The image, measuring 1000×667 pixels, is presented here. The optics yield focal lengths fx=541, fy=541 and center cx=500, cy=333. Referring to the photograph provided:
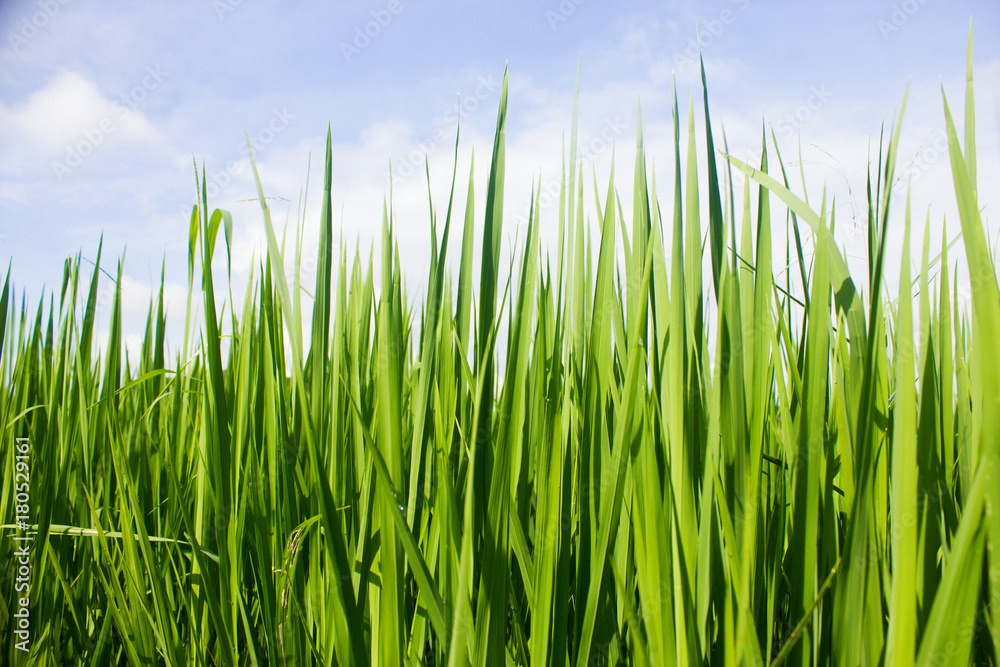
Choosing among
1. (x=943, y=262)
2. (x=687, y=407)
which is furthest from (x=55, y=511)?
(x=943, y=262)

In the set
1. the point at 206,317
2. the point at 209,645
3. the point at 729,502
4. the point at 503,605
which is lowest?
the point at 209,645

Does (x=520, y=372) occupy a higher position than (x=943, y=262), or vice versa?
(x=943, y=262)

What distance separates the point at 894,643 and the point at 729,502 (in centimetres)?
22

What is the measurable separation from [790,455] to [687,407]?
23 centimetres

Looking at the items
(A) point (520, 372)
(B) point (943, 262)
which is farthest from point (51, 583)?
(B) point (943, 262)

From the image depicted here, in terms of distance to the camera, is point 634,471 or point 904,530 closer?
point 904,530

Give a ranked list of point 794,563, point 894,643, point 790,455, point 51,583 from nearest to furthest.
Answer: point 894,643 → point 794,563 → point 790,455 → point 51,583

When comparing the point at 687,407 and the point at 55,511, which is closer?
the point at 687,407

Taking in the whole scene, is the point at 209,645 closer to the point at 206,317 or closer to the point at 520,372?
the point at 206,317

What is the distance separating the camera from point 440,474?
2.18 ft

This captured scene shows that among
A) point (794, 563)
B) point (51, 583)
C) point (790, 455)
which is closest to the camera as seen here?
point (794, 563)

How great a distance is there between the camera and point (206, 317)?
74 centimetres

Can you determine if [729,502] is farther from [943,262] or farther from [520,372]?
[943,262]

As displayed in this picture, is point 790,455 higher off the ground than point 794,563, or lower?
higher
